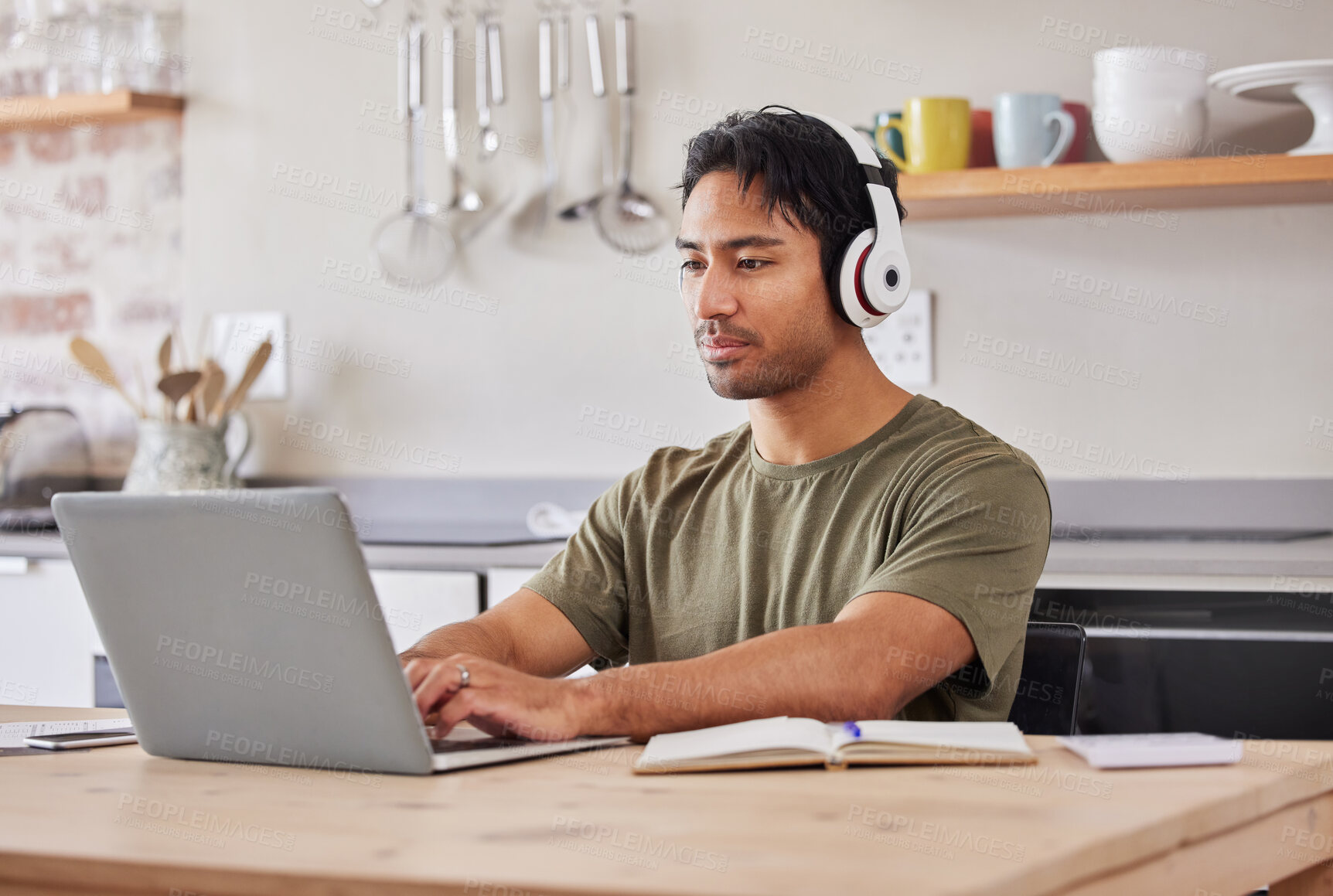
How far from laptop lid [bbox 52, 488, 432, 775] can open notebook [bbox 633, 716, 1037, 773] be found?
0.18 meters

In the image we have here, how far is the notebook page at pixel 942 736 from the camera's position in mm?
960

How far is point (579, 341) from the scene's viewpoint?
106 inches

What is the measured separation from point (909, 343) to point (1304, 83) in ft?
2.42

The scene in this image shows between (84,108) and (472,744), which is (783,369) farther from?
(84,108)

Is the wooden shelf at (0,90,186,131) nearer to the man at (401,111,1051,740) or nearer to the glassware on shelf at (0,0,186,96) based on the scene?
the glassware on shelf at (0,0,186,96)

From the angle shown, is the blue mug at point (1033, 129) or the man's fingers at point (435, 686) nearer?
the man's fingers at point (435, 686)

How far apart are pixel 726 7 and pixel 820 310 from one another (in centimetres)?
129

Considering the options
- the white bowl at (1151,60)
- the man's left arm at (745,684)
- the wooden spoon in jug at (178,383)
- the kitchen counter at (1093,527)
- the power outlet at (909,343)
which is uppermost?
the white bowl at (1151,60)

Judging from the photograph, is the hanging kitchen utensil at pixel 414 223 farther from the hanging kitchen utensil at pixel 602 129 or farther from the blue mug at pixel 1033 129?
the blue mug at pixel 1033 129

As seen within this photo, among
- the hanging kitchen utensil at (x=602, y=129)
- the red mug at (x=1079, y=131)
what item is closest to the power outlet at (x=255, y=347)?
the hanging kitchen utensil at (x=602, y=129)

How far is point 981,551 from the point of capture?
1242 mm

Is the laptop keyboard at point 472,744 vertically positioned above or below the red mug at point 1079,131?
below

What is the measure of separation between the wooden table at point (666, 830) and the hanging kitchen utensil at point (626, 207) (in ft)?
5.65

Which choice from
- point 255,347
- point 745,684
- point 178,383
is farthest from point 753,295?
point 255,347
